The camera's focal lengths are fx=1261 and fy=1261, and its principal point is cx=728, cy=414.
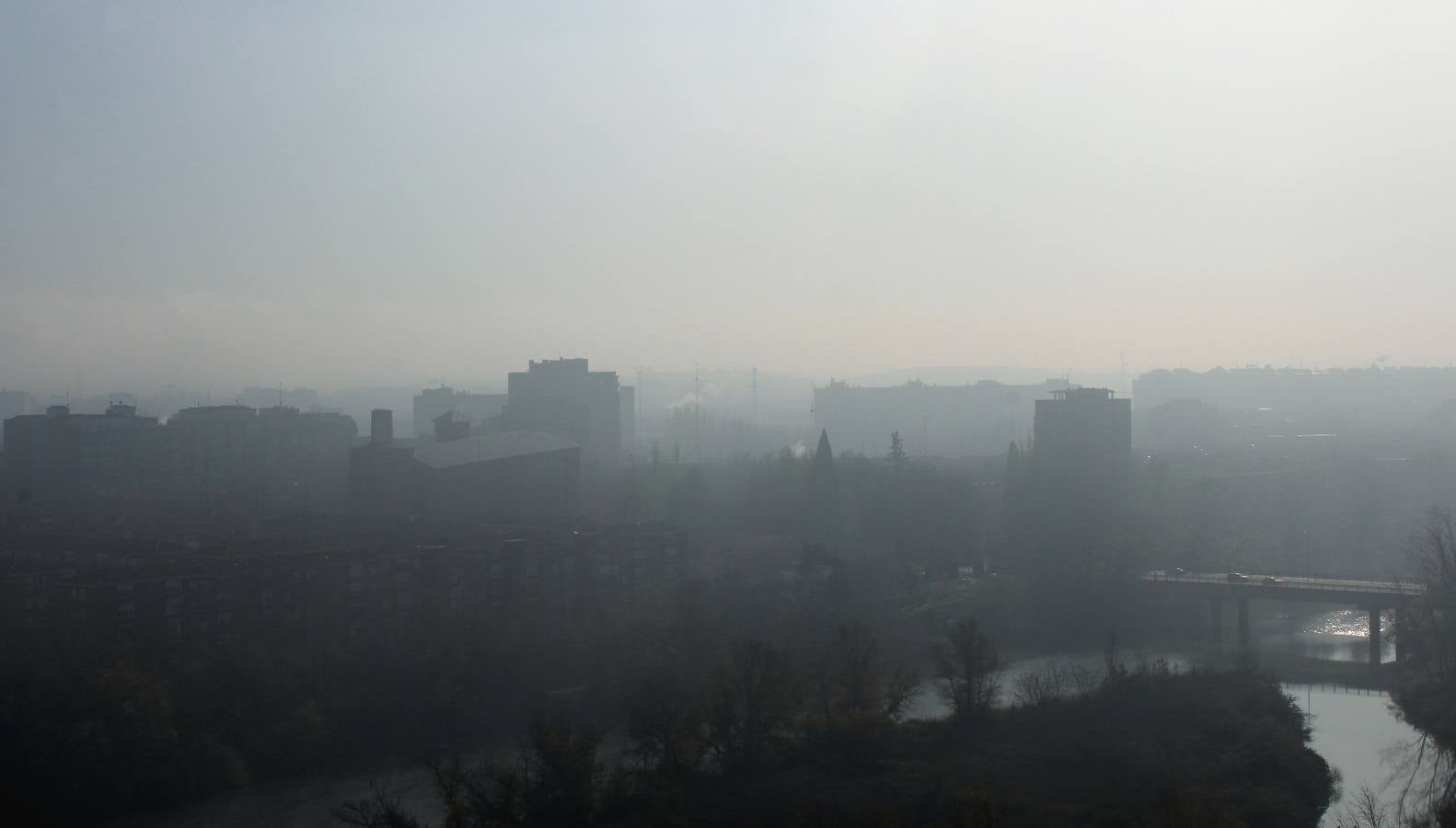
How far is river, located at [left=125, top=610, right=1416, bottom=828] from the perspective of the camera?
8016 mm

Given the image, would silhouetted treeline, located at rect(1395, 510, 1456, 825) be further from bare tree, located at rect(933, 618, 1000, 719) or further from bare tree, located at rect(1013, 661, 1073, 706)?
bare tree, located at rect(933, 618, 1000, 719)

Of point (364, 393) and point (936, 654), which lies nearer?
point (936, 654)

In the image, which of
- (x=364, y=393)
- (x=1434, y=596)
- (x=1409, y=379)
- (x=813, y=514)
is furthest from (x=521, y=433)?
(x=1409, y=379)

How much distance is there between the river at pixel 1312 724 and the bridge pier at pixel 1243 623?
0.59 ft

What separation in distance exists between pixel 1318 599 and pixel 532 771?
32.2 feet

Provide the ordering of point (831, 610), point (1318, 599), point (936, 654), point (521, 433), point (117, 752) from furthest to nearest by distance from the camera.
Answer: point (521, 433) < point (1318, 599) < point (831, 610) < point (936, 654) < point (117, 752)

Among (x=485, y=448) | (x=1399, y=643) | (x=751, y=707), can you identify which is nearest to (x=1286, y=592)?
(x=1399, y=643)

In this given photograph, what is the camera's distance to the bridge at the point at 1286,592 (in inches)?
519

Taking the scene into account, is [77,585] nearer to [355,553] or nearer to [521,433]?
[355,553]

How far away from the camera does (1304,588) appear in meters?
14.1

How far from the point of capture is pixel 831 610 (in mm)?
12828

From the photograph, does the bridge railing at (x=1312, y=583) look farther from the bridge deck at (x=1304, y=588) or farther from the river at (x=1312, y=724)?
the river at (x=1312, y=724)

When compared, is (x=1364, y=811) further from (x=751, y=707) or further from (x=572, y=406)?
(x=572, y=406)

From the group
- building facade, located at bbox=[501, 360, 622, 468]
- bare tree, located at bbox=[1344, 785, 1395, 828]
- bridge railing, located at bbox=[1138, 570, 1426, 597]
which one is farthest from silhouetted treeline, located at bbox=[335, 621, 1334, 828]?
building facade, located at bbox=[501, 360, 622, 468]
